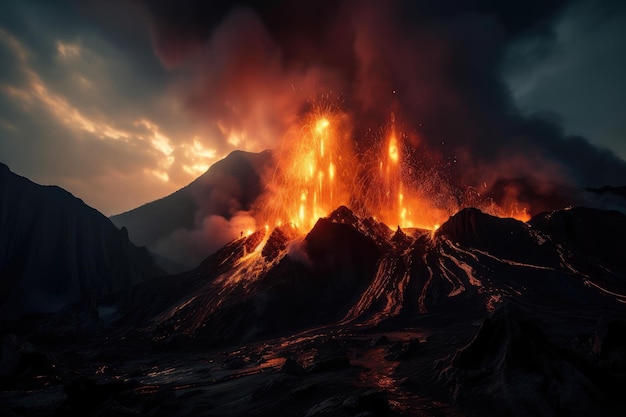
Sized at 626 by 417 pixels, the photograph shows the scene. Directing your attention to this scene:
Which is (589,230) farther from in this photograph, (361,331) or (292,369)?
(292,369)

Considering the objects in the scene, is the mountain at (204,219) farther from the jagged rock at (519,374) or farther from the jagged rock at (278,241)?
the jagged rock at (519,374)

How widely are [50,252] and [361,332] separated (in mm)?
95682

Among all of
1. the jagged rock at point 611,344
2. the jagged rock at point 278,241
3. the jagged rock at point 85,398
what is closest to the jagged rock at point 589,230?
the jagged rock at point 278,241

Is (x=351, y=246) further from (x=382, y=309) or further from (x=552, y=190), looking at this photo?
(x=552, y=190)

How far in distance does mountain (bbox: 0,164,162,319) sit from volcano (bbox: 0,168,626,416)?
701 inches

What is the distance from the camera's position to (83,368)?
37.0m

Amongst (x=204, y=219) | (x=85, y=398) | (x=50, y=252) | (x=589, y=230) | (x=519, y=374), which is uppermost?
(x=204, y=219)

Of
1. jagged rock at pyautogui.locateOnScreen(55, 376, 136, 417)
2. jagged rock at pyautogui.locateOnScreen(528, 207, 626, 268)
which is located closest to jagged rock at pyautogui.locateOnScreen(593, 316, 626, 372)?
jagged rock at pyautogui.locateOnScreen(55, 376, 136, 417)

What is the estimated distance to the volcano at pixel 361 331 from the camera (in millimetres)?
16484

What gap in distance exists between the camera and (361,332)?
44031 millimetres

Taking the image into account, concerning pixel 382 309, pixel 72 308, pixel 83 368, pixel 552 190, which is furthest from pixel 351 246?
pixel 552 190

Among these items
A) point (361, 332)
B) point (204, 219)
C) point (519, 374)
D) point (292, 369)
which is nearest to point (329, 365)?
point (292, 369)

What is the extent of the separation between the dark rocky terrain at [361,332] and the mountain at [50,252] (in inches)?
673

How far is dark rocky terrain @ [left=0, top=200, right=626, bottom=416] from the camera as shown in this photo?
16438 millimetres
